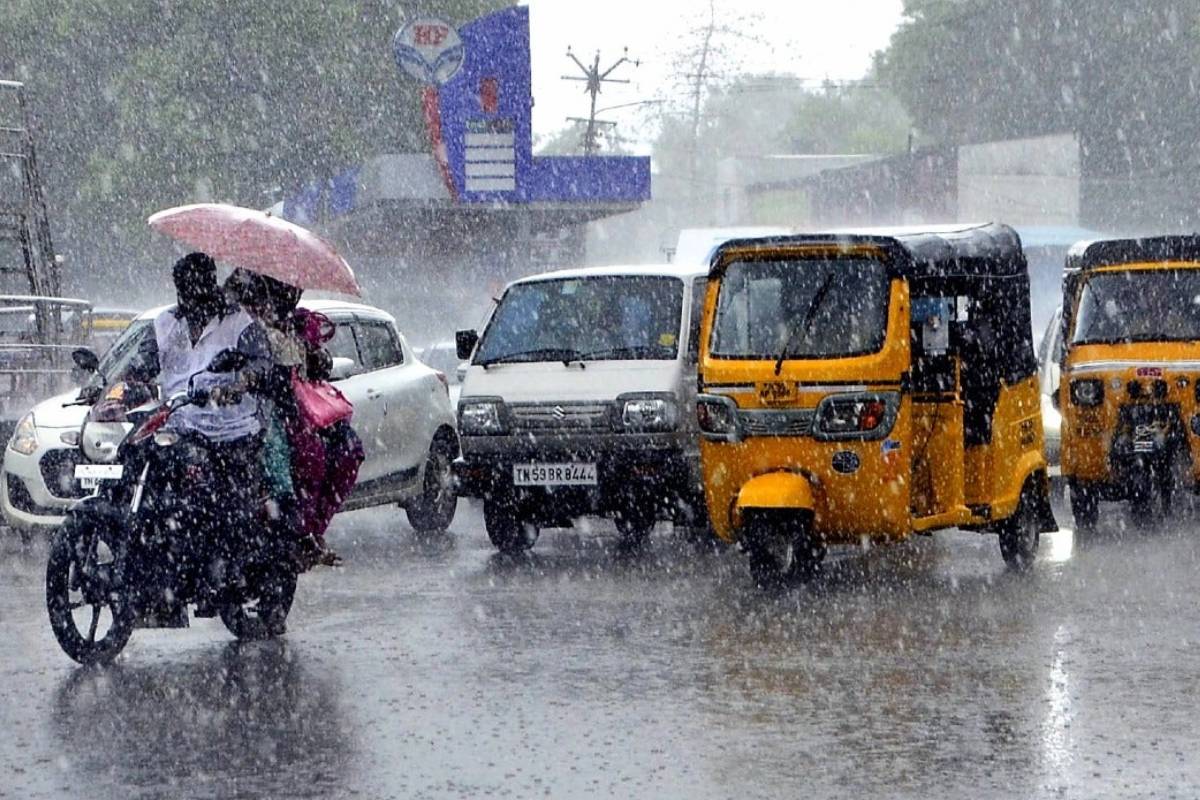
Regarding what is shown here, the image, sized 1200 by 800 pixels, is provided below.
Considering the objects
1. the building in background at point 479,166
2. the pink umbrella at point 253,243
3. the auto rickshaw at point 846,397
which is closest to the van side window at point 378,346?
the auto rickshaw at point 846,397

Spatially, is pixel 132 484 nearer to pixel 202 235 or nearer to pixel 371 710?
pixel 202 235

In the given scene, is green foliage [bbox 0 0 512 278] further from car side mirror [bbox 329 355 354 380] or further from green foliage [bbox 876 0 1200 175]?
car side mirror [bbox 329 355 354 380]

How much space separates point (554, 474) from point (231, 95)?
3985 centimetres

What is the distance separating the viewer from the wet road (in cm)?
687

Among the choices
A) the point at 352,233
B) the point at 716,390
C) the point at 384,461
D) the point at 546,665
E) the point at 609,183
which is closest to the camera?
the point at 546,665

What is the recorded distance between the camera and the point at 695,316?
1406 cm

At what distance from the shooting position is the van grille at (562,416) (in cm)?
1342

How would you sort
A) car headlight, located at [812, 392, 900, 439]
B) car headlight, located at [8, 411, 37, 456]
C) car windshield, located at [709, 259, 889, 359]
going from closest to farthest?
car headlight, located at [812, 392, 900, 439] → car windshield, located at [709, 259, 889, 359] → car headlight, located at [8, 411, 37, 456]

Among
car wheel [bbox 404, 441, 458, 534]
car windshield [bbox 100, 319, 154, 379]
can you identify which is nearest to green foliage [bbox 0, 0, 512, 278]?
car wheel [bbox 404, 441, 458, 534]

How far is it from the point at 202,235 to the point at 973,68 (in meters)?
69.2

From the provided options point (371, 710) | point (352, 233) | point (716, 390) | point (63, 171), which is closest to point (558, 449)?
point (716, 390)

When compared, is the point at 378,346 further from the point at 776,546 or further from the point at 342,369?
the point at 776,546

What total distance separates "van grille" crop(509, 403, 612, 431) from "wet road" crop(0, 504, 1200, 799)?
36.9 inches

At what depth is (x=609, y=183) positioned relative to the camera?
136 feet
